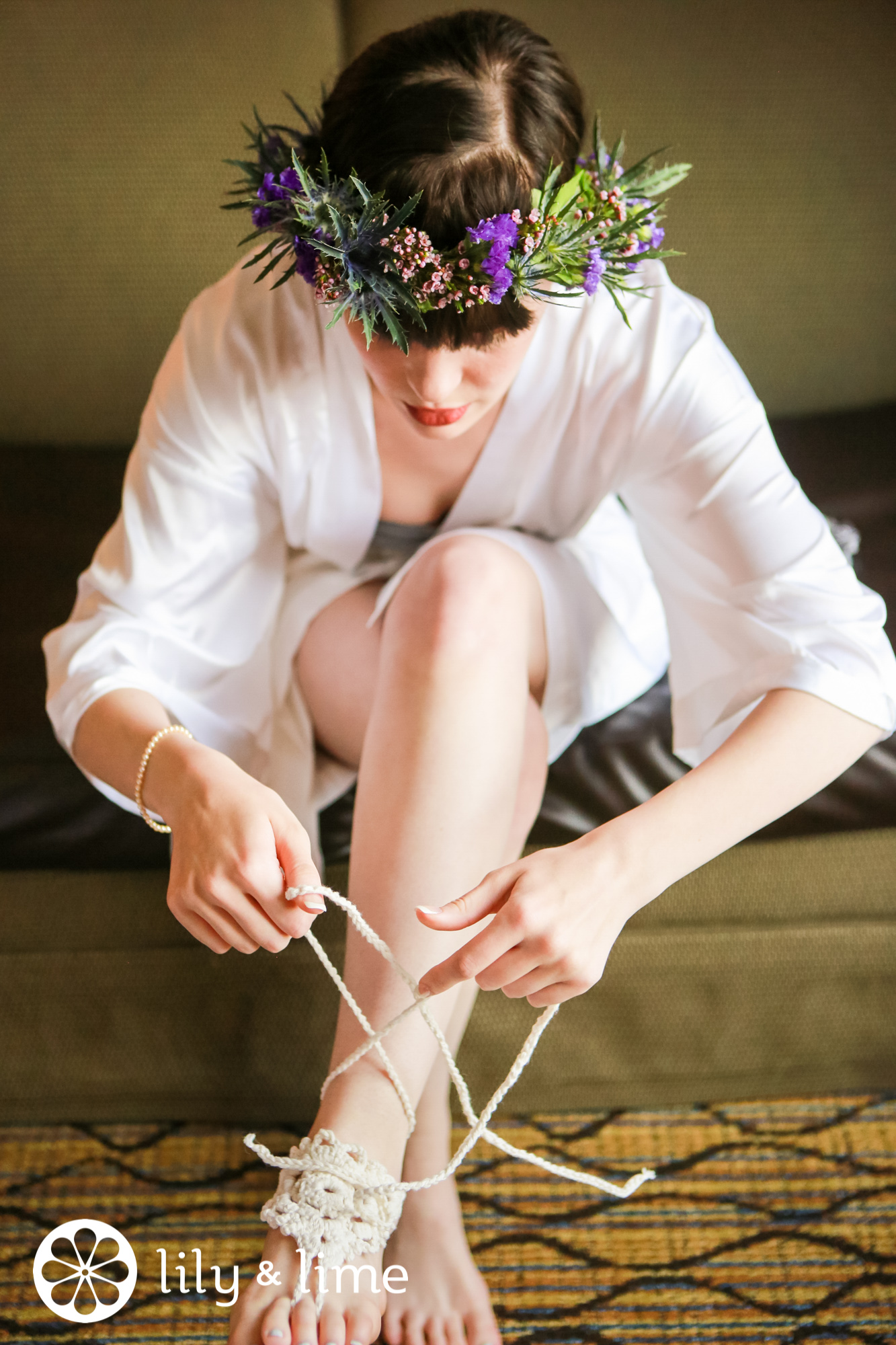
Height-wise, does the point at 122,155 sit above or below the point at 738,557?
above

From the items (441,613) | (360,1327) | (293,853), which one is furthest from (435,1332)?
(441,613)

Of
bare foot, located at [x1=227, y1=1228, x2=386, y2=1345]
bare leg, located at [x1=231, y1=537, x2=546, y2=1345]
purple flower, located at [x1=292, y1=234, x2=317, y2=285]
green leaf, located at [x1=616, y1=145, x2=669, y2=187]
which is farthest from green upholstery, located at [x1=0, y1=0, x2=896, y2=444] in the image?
bare foot, located at [x1=227, y1=1228, x2=386, y2=1345]

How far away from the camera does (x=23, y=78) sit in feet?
5.16

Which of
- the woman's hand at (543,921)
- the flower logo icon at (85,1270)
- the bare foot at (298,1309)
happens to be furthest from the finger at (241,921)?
the flower logo icon at (85,1270)

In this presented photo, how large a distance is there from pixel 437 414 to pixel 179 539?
0.30m

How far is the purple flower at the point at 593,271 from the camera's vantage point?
851mm

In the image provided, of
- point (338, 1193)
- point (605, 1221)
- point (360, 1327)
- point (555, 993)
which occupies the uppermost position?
point (555, 993)

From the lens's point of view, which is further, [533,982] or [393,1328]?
[393,1328]

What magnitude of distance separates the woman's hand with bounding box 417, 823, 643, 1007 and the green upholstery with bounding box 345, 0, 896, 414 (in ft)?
4.00

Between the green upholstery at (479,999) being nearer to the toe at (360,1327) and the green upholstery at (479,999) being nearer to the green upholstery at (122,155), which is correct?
the toe at (360,1327)

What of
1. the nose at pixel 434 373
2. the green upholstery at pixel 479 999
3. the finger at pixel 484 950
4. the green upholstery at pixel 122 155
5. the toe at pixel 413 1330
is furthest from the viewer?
the green upholstery at pixel 122 155

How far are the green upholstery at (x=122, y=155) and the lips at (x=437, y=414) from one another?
0.94 metres

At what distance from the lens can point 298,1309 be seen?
79 cm

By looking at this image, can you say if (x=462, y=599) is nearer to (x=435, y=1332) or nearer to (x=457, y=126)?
(x=457, y=126)
